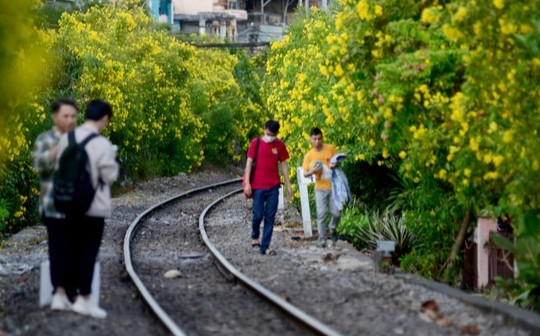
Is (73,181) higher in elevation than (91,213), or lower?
higher

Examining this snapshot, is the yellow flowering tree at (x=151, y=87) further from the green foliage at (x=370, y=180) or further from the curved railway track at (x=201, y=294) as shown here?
the curved railway track at (x=201, y=294)

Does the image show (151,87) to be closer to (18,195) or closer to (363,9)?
(18,195)

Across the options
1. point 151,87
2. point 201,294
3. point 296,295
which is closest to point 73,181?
point 201,294

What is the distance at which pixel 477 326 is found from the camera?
34.4ft

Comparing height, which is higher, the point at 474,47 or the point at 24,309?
the point at 474,47

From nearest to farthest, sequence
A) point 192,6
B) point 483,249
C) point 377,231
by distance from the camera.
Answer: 1. point 483,249
2. point 377,231
3. point 192,6

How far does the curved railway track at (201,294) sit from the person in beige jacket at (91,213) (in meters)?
0.80

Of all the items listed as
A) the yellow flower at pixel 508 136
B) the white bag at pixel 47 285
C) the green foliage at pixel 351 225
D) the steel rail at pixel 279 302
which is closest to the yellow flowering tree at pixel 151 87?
the green foliage at pixel 351 225

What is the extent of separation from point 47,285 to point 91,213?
4.43 feet

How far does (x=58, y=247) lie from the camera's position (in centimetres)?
1051

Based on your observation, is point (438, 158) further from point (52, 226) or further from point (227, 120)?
point (227, 120)

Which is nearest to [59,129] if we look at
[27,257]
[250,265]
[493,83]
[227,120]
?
[493,83]

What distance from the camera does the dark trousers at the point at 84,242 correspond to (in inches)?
414

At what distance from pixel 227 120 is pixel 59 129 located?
4900cm
